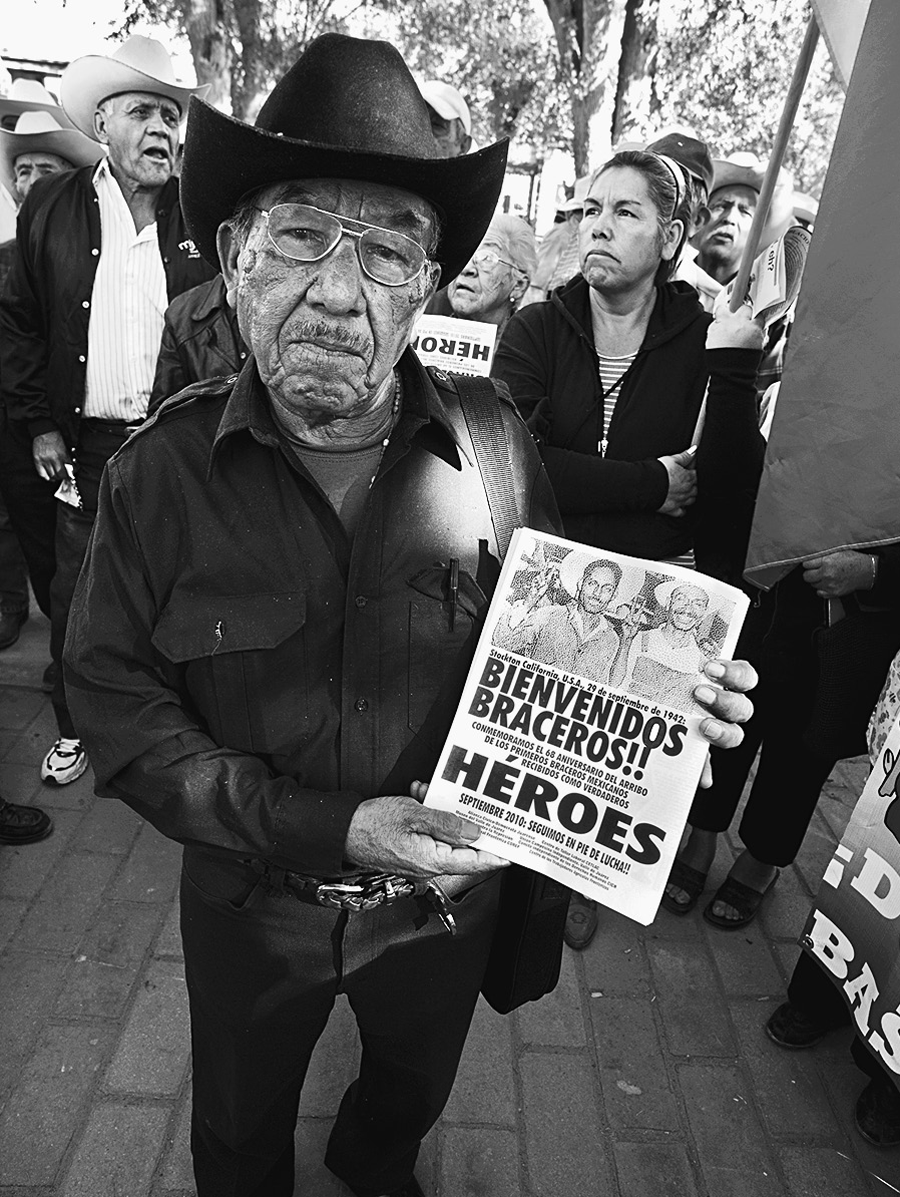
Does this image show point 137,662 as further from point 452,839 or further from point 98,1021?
point 98,1021

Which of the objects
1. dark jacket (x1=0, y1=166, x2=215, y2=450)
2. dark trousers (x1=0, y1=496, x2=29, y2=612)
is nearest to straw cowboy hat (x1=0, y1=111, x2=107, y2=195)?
dark jacket (x1=0, y1=166, x2=215, y2=450)

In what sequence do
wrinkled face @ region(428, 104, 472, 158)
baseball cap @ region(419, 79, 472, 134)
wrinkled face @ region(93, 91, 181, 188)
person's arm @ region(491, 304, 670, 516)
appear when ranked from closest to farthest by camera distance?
person's arm @ region(491, 304, 670, 516) < wrinkled face @ region(93, 91, 181, 188) < wrinkled face @ region(428, 104, 472, 158) < baseball cap @ region(419, 79, 472, 134)

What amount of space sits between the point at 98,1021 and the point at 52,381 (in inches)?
85.5

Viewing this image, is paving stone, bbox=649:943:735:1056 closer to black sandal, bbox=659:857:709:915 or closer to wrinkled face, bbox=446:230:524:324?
black sandal, bbox=659:857:709:915

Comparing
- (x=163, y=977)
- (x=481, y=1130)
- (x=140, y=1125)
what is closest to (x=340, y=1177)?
(x=481, y=1130)

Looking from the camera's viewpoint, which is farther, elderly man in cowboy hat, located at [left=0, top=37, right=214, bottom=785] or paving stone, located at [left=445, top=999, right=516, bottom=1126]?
elderly man in cowboy hat, located at [left=0, top=37, right=214, bottom=785]

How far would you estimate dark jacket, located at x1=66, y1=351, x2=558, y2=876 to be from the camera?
1308 mm

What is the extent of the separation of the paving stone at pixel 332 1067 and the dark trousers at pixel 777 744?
1358 mm

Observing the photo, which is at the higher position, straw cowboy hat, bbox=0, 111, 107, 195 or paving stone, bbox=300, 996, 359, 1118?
straw cowboy hat, bbox=0, 111, 107, 195

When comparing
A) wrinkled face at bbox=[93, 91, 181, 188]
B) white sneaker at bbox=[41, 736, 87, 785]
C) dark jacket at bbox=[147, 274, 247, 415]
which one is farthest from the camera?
white sneaker at bbox=[41, 736, 87, 785]

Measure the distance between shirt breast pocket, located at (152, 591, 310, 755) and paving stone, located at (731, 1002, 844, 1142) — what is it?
189cm

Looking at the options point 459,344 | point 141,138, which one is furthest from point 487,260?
point 141,138

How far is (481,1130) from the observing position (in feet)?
7.35

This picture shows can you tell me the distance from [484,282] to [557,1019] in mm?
2757
